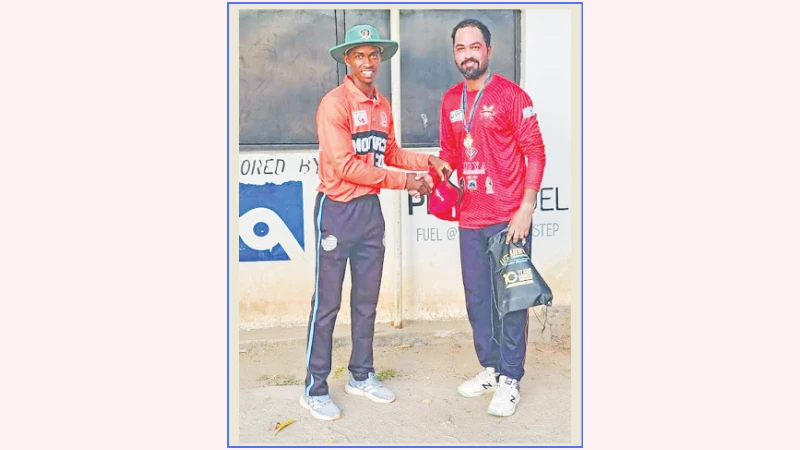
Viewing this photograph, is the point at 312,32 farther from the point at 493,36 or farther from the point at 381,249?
the point at 381,249

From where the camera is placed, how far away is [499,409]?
422cm

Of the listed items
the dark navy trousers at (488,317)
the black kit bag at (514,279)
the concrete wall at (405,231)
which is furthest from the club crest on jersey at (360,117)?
the concrete wall at (405,231)

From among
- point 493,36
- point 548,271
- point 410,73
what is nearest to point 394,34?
point 410,73

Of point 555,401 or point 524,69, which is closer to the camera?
point 555,401

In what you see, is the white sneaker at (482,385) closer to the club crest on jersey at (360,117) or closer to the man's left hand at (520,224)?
the man's left hand at (520,224)

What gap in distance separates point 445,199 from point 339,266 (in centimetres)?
91

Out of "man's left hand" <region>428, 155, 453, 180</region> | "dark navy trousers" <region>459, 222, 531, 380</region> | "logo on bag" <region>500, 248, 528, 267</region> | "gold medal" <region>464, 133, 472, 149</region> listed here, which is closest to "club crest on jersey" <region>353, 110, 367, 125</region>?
"man's left hand" <region>428, 155, 453, 180</region>

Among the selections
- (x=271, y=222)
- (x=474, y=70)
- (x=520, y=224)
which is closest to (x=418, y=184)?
(x=520, y=224)

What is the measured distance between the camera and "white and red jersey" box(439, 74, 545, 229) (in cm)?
407

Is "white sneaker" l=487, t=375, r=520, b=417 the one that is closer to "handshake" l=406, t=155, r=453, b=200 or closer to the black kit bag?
the black kit bag

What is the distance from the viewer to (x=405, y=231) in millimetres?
5668

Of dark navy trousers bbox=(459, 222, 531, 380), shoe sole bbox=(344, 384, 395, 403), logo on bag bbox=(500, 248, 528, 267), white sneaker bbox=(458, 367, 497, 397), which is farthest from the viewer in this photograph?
white sneaker bbox=(458, 367, 497, 397)

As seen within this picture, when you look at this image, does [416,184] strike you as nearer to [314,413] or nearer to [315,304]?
[315,304]
